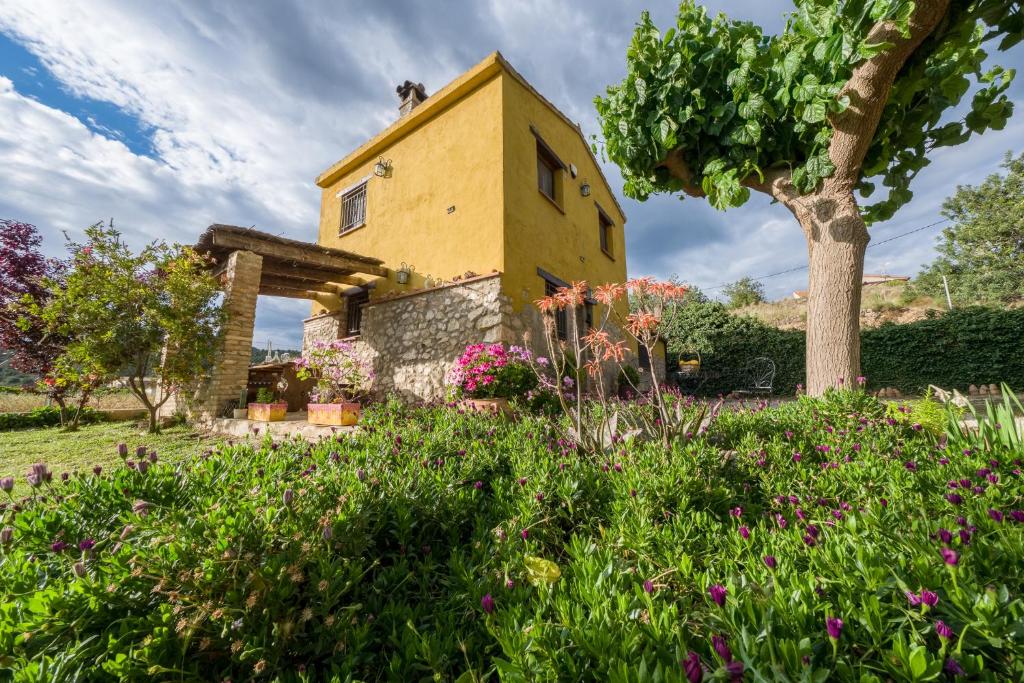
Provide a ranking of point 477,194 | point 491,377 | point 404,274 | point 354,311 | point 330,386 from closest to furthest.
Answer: point 491,377 → point 330,386 → point 477,194 → point 404,274 → point 354,311

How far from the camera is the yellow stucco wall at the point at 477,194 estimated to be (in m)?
7.00

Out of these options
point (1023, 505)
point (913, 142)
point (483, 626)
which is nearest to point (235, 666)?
point (483, 626)

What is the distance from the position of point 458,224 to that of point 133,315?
559 centimetres

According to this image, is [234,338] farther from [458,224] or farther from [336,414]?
[458,224]

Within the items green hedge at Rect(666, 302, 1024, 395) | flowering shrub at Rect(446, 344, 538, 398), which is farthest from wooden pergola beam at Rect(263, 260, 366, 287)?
green hedge at Rect(666, 302, 1024, 395)

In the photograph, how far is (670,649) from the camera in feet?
3.51

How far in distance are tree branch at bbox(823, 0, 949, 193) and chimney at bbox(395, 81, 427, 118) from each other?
8.63 meters

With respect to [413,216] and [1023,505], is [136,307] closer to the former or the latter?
[413,216]

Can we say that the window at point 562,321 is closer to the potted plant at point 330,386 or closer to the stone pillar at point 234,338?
the potted plant at point 330,386

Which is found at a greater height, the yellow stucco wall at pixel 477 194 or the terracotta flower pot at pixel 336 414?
the yellow stucco wall at pixel 477 194

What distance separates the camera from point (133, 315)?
634cm

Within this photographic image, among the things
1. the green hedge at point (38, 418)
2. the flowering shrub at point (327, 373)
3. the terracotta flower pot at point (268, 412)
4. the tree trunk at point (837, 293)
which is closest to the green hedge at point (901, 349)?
the tree trunk at point (837, 293)

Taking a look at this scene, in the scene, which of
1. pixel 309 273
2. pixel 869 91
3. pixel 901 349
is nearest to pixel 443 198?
pixel 309 273

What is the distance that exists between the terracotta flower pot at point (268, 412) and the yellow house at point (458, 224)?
6.17 feet
